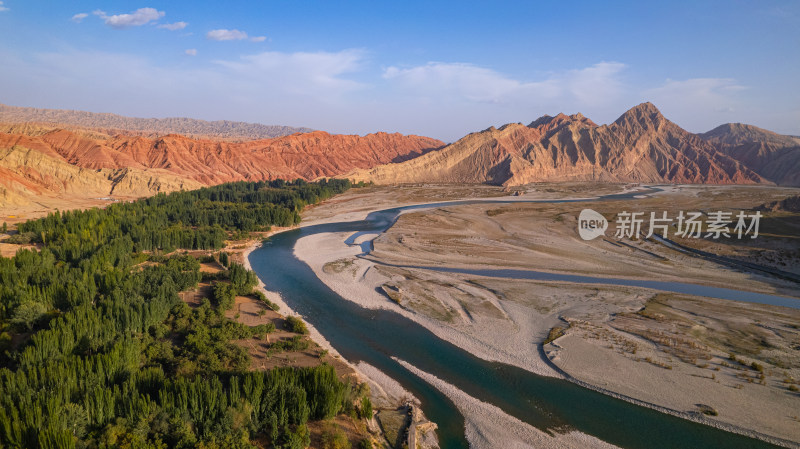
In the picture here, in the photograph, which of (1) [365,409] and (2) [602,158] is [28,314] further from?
(2) [602,158]

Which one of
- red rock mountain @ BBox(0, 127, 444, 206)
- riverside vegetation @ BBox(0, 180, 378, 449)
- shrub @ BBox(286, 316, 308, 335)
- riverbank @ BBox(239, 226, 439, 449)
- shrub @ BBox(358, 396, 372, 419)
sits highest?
red rock mountain @ BBox(0, 127, 444, 206)

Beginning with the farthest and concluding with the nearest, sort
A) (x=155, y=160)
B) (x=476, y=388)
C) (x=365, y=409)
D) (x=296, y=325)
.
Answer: (x=155, y=160) < (x=296, y=325) < (x=476, y=388) < (x=365, y=409)

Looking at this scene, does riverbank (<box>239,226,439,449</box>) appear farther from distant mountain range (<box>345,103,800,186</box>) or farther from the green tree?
distant mountain range (<box>345,103,800,186</box>)

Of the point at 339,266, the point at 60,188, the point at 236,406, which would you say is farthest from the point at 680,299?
the point at 60,188

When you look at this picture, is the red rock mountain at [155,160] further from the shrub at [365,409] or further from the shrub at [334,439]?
the shrub at [334,439]

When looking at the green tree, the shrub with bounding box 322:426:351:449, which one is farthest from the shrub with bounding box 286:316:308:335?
the green tree

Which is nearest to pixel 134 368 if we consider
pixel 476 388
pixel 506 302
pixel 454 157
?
pixel 476 388

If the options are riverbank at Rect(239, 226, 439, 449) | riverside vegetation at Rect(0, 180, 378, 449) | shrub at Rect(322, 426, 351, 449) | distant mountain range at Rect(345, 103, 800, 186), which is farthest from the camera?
distant mountain range at Rect(345, 103, 800, 186)
